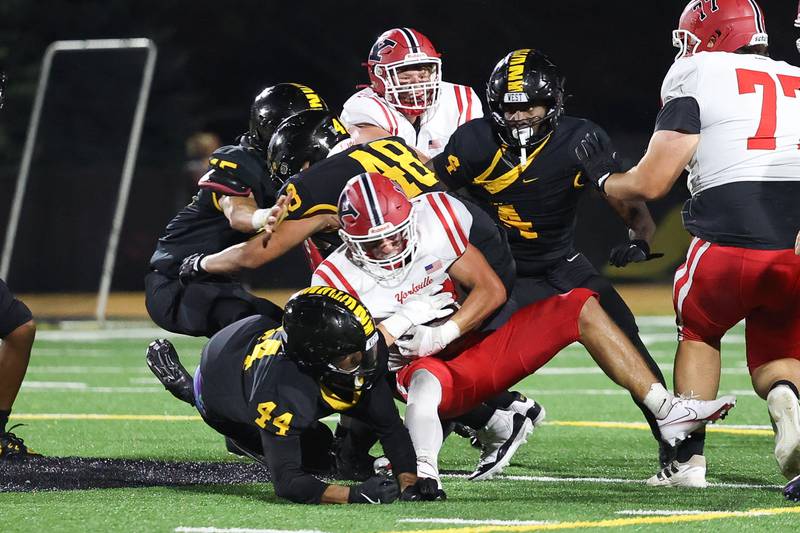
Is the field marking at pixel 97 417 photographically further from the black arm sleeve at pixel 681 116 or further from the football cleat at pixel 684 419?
the black arm sleeve at pixel 681 116

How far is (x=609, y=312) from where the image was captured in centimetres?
584

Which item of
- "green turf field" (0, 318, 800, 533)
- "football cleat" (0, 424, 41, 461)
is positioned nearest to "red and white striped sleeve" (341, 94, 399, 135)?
"green turf field" (0, 318, 800, 533)

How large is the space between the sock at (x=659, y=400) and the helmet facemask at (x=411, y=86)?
2187mm

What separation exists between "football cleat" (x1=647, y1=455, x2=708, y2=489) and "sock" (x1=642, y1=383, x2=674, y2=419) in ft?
0.73

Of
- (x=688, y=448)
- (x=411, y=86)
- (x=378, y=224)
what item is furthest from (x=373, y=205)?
(x=411, y=86)

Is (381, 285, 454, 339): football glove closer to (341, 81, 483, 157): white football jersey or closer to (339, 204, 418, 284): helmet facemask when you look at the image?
(339, 204, 418, 284): helmet facemask

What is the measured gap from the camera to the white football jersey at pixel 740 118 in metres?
5.10

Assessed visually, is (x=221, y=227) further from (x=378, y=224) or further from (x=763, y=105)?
(x=763, y=105)

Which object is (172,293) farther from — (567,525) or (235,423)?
(567,525)

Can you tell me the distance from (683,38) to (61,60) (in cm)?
980

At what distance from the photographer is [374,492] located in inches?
185

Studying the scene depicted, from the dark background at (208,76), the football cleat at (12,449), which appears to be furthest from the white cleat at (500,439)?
the dark background at (208,76)

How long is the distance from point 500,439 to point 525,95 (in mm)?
1369

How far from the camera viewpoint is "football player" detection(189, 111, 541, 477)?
5453mm
